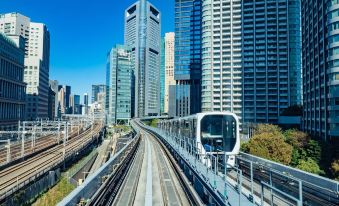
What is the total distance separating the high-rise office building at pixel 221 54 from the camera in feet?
382

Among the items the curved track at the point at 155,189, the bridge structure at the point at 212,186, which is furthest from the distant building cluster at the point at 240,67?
the bridge structure at the point at 212,186

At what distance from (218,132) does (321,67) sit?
48820 mm

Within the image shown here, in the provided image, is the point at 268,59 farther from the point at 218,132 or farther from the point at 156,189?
the point at 156,189

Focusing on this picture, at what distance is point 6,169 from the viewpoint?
3350 cm

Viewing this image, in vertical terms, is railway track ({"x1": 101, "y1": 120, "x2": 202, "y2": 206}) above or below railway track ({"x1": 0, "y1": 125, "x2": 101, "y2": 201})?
above

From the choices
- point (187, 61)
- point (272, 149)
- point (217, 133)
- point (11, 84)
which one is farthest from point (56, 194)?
point (187, 61)

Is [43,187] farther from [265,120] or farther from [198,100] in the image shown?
[198,100]

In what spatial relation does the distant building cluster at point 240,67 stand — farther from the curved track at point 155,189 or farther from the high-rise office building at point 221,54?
the curved track at point 155,189

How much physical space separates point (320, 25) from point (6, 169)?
5832 centimetres

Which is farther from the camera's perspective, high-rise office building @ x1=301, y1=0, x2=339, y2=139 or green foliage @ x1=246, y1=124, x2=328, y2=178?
high-rise office building @ x1=301, y1=0, x2=339, y2=139

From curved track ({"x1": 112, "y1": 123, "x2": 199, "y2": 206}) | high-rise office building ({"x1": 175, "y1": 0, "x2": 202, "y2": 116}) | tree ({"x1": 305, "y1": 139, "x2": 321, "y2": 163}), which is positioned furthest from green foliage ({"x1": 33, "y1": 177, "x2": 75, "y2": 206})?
high-rise office building ({"x1": 175, "y1": 0, "x2": 202, "y2": 116})

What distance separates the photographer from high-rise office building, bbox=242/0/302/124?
112625mm

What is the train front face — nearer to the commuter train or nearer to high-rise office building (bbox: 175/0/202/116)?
the commuter train

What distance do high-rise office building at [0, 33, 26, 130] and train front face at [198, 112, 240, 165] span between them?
213 feet
